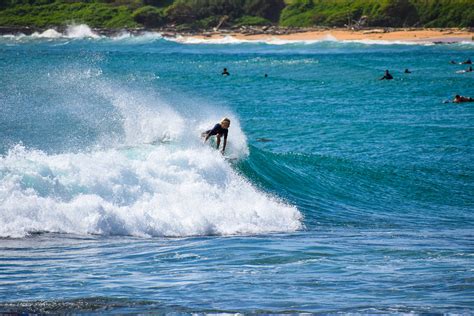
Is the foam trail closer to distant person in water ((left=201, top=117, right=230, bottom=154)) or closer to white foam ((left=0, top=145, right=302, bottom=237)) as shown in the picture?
white foam ((left=0, top=145, right=302, bottom=237))

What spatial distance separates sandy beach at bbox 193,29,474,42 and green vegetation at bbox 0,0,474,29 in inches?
289

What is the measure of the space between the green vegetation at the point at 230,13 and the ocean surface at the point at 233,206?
249 feet

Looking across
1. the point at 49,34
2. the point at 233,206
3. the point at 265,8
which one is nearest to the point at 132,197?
the point at 233,206

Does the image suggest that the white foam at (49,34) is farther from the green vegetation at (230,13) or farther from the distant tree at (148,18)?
the distant tree at (148,18)

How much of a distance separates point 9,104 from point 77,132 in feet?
23.6

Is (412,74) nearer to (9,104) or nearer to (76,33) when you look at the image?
(9,104)

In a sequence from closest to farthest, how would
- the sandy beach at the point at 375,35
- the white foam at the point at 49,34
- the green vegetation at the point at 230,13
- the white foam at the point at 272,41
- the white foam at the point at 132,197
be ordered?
the white foam at the point at 132,197
the white foam at the point at 272,41
the sandy beach at the point at 375,35
the white foam at the point at 49,34
the green vegetation at the point at 230,13

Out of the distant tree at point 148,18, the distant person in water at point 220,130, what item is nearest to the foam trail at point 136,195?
the distant person in water at point 220,130

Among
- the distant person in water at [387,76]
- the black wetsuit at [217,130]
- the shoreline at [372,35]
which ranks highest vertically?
the black wetsuit at [217,130]

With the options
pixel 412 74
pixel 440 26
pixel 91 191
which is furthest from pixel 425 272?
pixel 440 26

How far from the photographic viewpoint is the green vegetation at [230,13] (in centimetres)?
Result: 11331

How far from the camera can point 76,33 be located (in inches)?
4525

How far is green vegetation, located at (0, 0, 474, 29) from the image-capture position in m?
113

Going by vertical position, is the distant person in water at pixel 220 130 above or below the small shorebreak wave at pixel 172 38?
above
